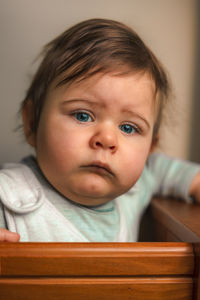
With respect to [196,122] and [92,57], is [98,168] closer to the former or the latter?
[92,57]

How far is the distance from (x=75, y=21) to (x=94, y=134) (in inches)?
20.8

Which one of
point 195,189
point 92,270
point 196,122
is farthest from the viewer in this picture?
point 196,122

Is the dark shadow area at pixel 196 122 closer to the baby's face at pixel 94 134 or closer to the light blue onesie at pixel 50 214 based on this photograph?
the light blue onesie at pixel 50 214

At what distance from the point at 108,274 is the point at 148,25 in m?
0.81

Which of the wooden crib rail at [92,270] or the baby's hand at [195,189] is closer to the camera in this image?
the wooden crib rail at [92,270]

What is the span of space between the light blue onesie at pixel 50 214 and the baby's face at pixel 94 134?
1.7 inches

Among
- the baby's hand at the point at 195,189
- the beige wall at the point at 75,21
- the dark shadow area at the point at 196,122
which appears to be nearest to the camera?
the baby's hand at the point at 195,189

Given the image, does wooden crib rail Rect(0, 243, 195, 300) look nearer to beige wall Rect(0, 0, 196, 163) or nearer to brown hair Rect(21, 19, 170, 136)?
brown hair Rect(21, 19, 170, 136)

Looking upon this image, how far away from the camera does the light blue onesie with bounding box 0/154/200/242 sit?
0.62m

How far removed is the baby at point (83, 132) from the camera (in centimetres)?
60

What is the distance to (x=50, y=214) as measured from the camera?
2.15 feet

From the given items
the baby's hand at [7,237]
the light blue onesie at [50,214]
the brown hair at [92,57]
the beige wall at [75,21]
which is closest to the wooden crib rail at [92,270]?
the baby's hand at [7,237]

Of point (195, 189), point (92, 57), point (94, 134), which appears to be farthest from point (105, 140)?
point (195, 189)

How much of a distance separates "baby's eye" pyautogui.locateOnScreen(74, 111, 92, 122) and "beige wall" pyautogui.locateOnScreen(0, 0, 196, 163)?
0.43 m
